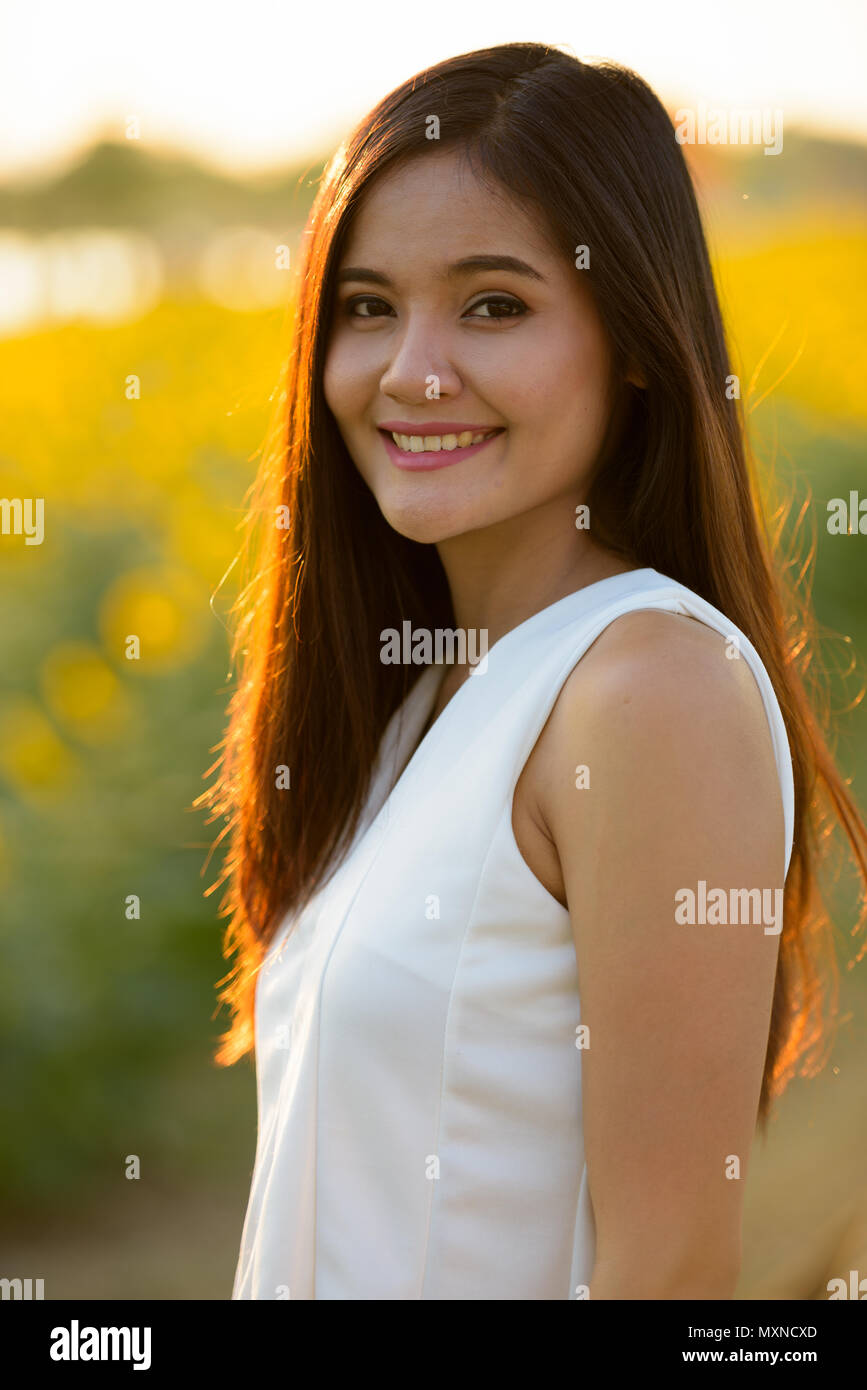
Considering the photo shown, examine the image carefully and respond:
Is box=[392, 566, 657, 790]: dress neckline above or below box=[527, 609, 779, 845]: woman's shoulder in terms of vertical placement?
above

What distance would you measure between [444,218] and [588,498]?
378 mm

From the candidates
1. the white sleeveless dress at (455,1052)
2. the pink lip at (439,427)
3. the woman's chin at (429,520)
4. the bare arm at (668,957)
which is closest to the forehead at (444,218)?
the pink lip at (439,427)

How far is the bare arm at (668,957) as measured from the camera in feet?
3.88

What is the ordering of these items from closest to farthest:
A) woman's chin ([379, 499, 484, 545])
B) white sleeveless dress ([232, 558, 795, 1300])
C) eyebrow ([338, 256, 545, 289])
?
white sleeveless dress ([232, 558, 795, 1300]) < eyebrow ([338, 256, 545, 289]) < woman's chin ([379, 499, 484, 545])

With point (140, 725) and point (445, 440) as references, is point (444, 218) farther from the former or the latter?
point (140, 725)

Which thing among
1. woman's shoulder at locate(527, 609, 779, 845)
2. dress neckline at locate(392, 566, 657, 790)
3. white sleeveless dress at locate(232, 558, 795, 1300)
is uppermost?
dress neckline at locate(392, 566, 657, 790)

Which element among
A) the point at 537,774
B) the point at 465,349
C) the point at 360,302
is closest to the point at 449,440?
the point at 465,349

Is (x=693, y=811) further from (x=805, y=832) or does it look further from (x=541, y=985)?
(x=805, y=832)

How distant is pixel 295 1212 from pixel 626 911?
588 millimetres

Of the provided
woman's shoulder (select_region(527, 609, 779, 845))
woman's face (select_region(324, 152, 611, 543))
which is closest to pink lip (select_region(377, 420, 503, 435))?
woman's face (select_region(324, 152, 611, 543))

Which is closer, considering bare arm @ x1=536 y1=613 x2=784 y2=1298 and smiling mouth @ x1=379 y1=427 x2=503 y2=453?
bare arm @ x1=536 y1=613 x2=784 y2=1298

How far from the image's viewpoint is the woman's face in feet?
4.73

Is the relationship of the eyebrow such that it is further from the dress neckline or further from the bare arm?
the bare arm

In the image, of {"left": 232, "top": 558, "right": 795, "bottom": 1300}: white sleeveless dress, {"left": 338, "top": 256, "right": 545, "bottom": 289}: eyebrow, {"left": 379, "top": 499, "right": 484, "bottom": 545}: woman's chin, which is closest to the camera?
{"left": 232, "top": 558, "right": 795, "bottom": 1300}: white sleeveless dress
